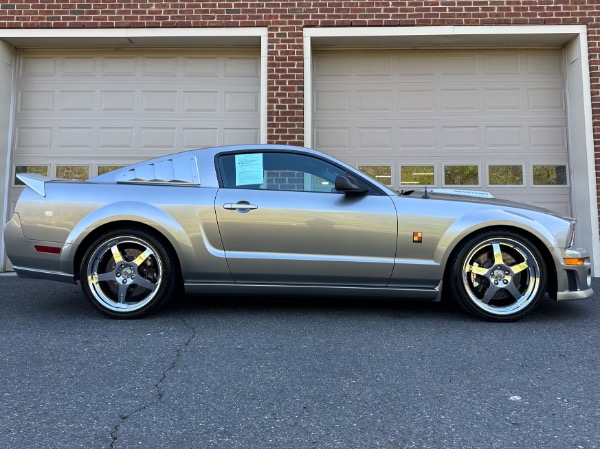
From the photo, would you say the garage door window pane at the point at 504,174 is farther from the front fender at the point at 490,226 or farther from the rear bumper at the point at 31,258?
the rear bumper at the point at 31,258

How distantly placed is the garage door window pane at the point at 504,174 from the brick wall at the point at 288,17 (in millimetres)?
1303

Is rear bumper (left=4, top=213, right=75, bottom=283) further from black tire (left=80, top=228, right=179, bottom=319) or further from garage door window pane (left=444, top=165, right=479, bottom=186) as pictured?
garage door window pane (left=444, top=165, right=479, bottom=186)

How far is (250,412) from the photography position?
6.72 feet

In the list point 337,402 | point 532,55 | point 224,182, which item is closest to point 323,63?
point 532,55

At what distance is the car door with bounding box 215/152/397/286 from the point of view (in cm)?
356

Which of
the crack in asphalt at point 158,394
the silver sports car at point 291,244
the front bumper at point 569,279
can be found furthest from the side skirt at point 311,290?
the front bumper at point 569,279

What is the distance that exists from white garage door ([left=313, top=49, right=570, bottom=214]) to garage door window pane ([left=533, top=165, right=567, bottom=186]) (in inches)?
0.5

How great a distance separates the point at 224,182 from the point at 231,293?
0.91 meters

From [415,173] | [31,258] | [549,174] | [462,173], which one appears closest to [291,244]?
[31,258]

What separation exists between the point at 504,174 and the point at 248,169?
4.55 metres

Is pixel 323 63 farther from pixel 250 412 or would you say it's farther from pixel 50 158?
pixel 250 412

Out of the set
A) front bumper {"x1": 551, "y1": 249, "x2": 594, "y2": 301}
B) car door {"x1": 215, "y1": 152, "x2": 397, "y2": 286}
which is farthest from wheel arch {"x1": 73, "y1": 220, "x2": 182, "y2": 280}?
front bumper {"x1": 551, "y1": 249, "x2": 594, "y2": 301}

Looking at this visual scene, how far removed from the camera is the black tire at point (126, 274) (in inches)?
141

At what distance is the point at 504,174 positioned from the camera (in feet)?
22.1
